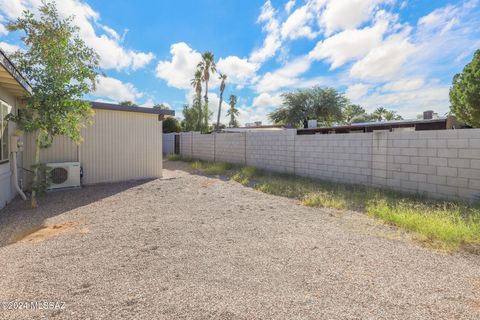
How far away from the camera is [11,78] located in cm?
422

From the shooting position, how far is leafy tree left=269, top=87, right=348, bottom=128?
22.5 metres

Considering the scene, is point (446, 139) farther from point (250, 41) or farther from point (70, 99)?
point (250, 41)

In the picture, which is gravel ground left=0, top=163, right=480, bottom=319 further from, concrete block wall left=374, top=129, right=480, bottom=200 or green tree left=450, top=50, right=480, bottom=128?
green tree left=450, top=50, right=480, bottom=128

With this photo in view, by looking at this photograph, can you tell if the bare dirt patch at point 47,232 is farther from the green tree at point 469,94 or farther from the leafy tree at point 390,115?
the leafy tree at point 390,115

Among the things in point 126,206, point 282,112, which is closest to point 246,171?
point 126,206

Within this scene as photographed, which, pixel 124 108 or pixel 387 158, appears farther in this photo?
pixel 124 108

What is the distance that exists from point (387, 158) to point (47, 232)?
7576mm

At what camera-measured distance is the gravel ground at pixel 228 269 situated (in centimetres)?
192

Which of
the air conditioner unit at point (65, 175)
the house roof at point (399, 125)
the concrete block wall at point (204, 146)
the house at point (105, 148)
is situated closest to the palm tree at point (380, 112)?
the house roof at point (399, 125)

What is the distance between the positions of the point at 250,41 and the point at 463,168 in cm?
1029

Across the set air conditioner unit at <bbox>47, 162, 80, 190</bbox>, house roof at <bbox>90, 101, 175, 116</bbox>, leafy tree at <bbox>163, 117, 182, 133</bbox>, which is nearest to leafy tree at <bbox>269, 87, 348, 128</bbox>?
leafy tree at <bbox>163, 117, 182, 133</bbox>

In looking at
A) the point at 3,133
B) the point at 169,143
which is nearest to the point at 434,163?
the point at 3,133

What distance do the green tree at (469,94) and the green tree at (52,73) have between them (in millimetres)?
16667

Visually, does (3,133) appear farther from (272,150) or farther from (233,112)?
(233,112)
